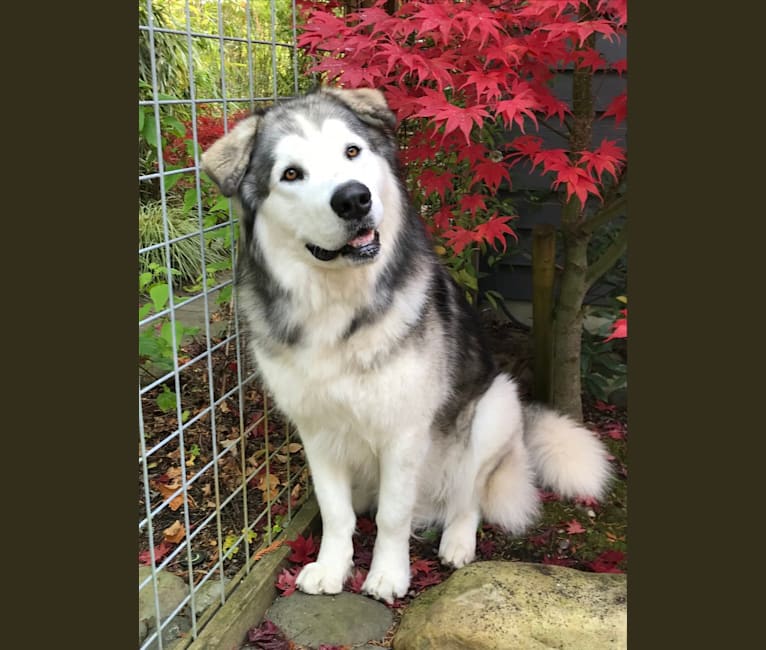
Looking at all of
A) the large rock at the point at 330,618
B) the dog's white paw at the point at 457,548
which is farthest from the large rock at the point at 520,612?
the dog's white paw at the point at 457,548

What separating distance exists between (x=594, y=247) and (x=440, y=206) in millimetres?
1272

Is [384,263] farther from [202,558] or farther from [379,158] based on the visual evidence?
[202,558]

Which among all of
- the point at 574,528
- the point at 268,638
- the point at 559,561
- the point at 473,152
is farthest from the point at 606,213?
the point at 268,638

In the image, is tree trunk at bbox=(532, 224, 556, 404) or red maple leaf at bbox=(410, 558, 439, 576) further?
tree trunk at bbox=(532, 224, 556, 404)

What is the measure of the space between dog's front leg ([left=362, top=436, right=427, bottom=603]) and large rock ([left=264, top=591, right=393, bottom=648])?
0.07 m

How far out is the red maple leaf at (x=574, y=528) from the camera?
3.00 meters

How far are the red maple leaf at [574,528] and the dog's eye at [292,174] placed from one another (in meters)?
1.95

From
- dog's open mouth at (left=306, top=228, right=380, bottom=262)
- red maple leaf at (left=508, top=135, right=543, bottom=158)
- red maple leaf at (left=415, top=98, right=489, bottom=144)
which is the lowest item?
dog's open mouth at (left=306, top=228, right=380, bottom=262)

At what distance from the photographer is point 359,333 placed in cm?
229

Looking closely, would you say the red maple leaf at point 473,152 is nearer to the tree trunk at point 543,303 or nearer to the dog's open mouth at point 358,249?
the dog's open mouth at point 358,249

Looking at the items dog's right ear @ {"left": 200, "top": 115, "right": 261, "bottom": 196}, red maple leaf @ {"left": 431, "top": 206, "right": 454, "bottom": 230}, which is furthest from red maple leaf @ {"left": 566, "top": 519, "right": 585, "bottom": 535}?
dog's right ear @ {"left": 200, "top": 115, "right": 261, "bottom": 196}

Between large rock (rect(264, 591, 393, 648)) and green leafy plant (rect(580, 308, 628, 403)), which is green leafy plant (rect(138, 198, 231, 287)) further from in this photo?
large rock (rect(264, 591, 393, 648))

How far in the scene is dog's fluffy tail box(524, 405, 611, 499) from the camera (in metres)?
3.12

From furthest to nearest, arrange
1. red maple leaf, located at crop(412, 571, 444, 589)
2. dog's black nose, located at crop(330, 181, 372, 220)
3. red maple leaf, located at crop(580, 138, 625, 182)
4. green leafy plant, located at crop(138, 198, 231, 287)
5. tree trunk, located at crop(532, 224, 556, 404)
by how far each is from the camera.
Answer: green leafy plant, located at crop(138, 198, 231, 287) < tree trunk, located at crop(532, 224, 556, 404) < red maple leaf, located at crop(412, 571, 444, 589) < red maple leaf, located at crop(580, 138, 625, 182) < dog's black nose, located at crop(330, 181, 372, 220)
